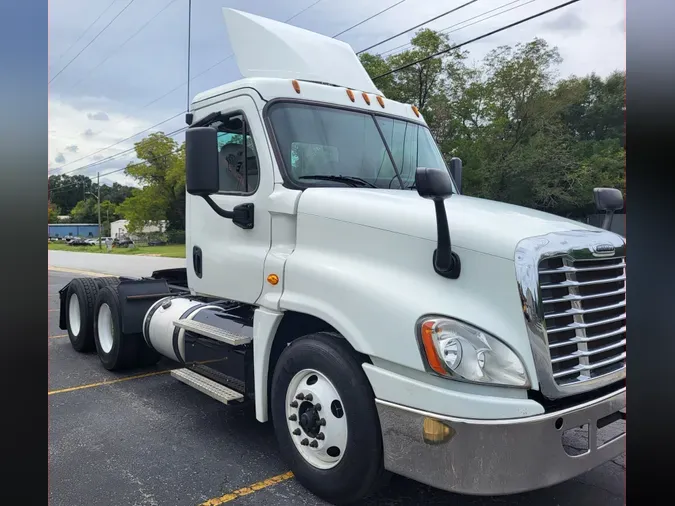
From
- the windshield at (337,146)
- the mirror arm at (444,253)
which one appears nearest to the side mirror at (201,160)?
the windshield at (337,146)

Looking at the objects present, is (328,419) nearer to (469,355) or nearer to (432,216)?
(469,355)

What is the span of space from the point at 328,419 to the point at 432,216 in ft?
4.54

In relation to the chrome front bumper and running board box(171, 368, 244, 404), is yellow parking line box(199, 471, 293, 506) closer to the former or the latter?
running board box(171, 368, 244, 404)

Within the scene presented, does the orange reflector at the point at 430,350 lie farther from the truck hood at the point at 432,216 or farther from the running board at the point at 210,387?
the running board at the point at 210,387

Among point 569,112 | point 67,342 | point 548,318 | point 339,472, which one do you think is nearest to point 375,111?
point 548,318

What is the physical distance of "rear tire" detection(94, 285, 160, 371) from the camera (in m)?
6.20

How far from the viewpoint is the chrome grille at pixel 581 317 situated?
278 centimetres

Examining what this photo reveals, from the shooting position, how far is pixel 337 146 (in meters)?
4.09

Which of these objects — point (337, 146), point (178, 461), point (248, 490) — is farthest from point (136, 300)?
point (337, 146)

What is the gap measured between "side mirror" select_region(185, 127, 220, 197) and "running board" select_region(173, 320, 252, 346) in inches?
45.6

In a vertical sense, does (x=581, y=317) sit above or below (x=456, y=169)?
below

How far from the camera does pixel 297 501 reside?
3383mm

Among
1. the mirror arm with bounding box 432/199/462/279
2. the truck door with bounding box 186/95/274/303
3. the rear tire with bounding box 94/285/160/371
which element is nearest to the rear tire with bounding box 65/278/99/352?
the rear tire with bounding box 94/285/160/371

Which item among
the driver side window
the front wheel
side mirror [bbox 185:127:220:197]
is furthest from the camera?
the driver side window
